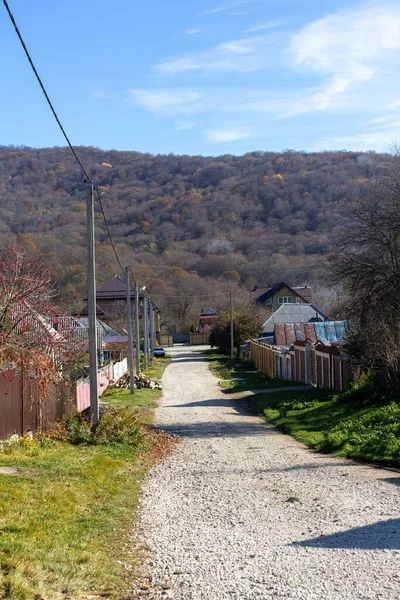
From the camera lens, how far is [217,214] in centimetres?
9575

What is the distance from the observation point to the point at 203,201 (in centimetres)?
9712

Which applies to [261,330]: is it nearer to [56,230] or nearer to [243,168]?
[56,230]

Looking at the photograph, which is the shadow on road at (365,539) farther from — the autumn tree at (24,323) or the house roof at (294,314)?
the house roof at (294,314)

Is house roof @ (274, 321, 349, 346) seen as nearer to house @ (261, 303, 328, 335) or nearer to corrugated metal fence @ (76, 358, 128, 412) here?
corrugated metal fence @ (76, 358, 128, 412)

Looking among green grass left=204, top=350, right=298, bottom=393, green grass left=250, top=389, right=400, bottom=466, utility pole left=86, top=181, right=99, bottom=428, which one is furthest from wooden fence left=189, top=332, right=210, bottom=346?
utility pole left=86, top=181, right=99, bottom=428

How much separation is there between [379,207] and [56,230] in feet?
60.1

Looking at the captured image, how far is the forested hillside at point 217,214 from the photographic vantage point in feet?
233

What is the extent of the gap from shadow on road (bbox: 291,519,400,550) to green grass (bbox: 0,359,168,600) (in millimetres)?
2135

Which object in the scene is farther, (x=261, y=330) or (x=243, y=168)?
(x=243, y=168)

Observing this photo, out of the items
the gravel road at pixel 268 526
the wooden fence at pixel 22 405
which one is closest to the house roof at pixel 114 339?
the wooden fence at pixel 22 405

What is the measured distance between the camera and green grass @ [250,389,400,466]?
14266 millimetres

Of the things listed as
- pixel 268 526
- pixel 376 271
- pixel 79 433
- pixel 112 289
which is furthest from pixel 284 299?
pixel 268 526

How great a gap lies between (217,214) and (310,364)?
6658cm

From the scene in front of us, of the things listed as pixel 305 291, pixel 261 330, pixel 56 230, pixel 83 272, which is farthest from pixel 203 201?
pixel 56 230
